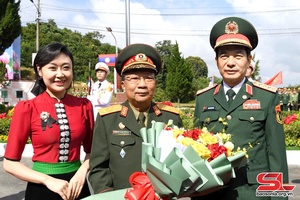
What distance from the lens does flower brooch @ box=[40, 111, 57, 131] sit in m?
2.25

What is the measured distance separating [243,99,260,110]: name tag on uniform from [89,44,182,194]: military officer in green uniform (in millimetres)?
473

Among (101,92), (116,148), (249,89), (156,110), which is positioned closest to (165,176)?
(116,148)

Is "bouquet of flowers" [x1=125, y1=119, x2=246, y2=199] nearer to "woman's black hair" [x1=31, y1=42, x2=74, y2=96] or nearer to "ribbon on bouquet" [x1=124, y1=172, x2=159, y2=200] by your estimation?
"ribbon on bouquet" [x1=124, y1=172, x2=159, y2=200]

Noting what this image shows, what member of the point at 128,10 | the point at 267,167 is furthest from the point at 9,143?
the point at 128,10

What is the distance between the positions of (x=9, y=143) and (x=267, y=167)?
1613 mm

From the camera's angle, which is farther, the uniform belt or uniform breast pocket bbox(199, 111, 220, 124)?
uniform breast pocket bbox(199, 111, 220, 124)

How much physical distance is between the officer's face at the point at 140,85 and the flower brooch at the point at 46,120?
0.51m

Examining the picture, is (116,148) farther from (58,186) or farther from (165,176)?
(165,176)

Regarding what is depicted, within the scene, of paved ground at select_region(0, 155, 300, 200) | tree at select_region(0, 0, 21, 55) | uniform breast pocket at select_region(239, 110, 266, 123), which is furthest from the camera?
tree at select_region(0, 0, 21, 55)

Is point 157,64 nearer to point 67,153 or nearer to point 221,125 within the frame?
point 221,125

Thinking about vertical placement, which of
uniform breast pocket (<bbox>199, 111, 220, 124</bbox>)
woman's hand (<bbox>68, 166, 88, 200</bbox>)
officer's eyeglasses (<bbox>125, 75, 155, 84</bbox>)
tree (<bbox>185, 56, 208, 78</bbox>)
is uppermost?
tree (<bbox>185, 56, 208, 78</bbox>)

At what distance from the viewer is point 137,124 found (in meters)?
2.43

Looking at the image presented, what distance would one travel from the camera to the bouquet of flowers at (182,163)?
1612 millimetres

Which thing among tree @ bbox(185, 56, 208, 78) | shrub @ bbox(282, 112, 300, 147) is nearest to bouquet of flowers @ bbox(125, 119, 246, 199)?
shrub @ bbox(282, 112, 300, 147)
